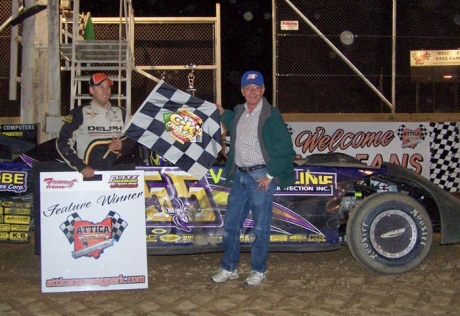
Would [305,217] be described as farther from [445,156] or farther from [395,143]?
[445,156]

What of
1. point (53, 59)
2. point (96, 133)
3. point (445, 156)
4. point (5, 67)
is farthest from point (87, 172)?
point (5, 67)

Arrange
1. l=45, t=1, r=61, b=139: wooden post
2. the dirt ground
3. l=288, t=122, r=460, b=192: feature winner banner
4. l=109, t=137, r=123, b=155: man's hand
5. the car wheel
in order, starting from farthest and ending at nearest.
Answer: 1. l=288, t=122, r=460, b=192: feature winner banner
2. l=45, t=1, r=61, b=139: wooden post
3. the car wheel
4. l=109, t=137, r=123, b=155: man's hand
5. the dirt ground

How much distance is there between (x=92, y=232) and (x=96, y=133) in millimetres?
868

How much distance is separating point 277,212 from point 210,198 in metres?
0.63

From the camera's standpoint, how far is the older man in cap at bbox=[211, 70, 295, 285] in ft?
16.7

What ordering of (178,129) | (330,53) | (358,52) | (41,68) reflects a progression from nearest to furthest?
(178,129) < (41,68) < (330,53) < (358,52)

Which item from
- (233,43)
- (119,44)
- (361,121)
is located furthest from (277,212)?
(233,43)

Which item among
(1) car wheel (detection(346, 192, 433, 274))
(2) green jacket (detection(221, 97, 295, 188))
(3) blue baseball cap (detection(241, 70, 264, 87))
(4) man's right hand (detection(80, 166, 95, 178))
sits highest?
(3) blue baseball cap (detection(241, 70, 264, 87))

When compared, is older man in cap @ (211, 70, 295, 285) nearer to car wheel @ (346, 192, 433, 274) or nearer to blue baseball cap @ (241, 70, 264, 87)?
blue baseball cap @ (241, 70, 264, 87)

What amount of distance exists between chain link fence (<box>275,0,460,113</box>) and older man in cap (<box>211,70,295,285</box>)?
7.22 metres

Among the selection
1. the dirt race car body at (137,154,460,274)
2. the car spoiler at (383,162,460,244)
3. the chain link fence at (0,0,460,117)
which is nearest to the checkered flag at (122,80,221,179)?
the dirt race car body at (137,154,460,274)

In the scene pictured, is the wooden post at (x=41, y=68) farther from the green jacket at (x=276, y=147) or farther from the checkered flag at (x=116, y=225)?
the green jacket at (x=276, y=147)

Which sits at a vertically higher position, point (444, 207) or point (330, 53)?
point (330, 53)

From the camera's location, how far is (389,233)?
5523 millimetres
